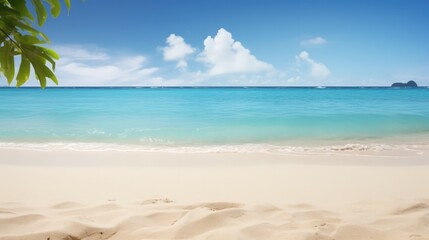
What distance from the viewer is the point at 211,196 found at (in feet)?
14.4

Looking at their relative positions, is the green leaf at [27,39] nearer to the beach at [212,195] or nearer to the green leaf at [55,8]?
the green leaf at [55,8]

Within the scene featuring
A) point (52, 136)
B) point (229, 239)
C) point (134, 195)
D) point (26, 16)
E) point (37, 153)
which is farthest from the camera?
point (52, 136)

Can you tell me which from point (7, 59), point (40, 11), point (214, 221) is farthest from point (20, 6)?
point (214, 221)

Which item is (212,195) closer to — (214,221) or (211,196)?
(211,196)

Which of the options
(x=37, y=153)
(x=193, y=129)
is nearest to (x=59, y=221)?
(x=37, y=153)

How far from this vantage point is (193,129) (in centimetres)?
1466

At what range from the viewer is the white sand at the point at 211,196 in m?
2.88

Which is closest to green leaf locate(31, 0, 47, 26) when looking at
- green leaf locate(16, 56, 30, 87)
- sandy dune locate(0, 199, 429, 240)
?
green leaf locate(16, 56, 30, 87)

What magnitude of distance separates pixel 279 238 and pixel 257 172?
3.05m

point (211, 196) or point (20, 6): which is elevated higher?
point (20, 6)

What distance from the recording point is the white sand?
2.88m

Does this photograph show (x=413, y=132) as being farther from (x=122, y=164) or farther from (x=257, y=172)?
(x=122, y=164)

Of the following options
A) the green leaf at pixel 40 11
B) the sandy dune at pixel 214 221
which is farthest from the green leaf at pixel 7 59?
the sandy dune at pixel 214 221

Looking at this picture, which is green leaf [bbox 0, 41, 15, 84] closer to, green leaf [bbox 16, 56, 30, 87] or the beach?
green leaf [bbox 16, 56, 30, 87]
